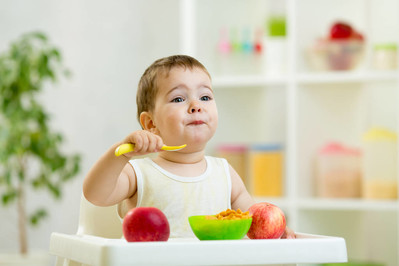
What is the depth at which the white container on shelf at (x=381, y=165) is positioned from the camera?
2.39m

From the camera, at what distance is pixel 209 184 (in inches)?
38.7

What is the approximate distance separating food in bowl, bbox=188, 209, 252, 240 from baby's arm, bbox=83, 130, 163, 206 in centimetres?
11

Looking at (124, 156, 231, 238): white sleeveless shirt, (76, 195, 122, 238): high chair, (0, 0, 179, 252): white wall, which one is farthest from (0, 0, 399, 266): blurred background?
(124, 156, 231, 238): white sleeveless shirt

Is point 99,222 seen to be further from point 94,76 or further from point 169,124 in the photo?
point 94,76

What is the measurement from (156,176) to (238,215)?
6.9 inches

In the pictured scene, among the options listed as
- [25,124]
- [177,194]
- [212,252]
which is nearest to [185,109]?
[177,194]

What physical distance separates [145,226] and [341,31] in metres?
1.86

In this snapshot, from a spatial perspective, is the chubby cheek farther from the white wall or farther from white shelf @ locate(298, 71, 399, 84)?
the white wall

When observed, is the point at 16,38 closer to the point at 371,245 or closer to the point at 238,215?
the point at 371,245

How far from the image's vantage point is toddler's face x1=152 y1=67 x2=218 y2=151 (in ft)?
3.13

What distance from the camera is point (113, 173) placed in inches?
33.9

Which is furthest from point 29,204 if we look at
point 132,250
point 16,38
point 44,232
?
point 132,250

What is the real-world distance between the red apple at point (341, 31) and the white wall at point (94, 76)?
955 millimetres

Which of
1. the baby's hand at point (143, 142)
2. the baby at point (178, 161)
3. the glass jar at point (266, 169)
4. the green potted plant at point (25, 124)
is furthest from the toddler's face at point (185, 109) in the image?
the green potted plant at point (25, 124)
